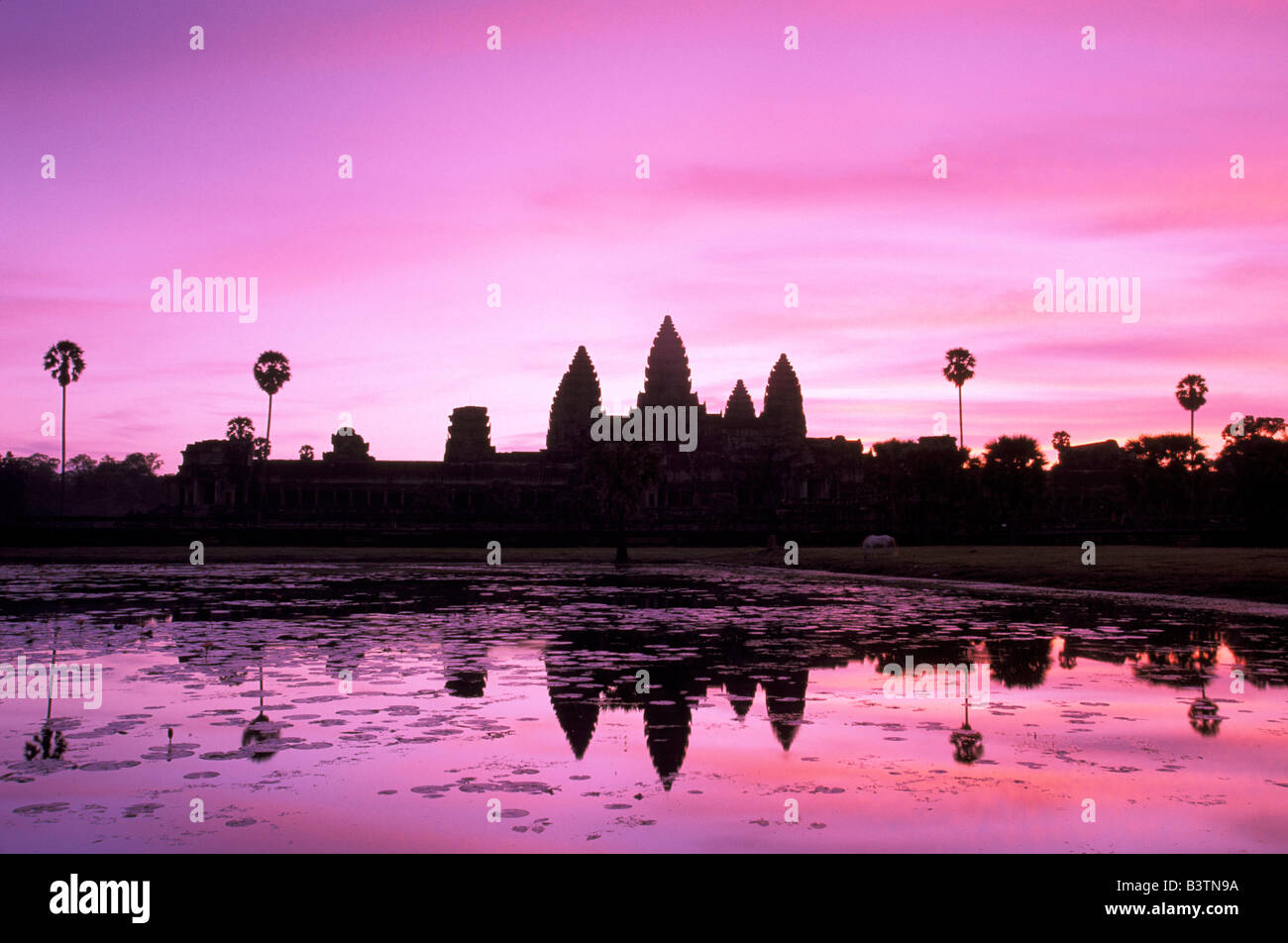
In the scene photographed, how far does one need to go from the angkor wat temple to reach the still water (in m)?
69.9

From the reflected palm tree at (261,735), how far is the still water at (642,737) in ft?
0.14

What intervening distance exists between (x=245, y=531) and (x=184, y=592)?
120 ft

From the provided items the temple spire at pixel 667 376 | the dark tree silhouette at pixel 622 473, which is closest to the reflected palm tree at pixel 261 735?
the dark tree silhouette at pixel 622 473

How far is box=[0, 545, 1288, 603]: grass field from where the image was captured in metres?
27.5

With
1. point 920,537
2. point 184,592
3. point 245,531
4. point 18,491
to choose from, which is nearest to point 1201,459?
point 920,537

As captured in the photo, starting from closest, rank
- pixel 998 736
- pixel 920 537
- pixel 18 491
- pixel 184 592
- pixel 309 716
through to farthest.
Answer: pixel 998 736, pixel 309 716, pixel 184 592, pixel 920 537, pixel 18 491

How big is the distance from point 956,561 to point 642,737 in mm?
34966

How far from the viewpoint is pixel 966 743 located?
920 cm

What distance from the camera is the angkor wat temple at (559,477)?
94938 mm

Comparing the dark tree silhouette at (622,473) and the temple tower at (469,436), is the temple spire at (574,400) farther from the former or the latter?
the dark tree silhouette at (622,473)

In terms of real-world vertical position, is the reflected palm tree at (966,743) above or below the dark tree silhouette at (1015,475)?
below

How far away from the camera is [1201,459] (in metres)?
102
